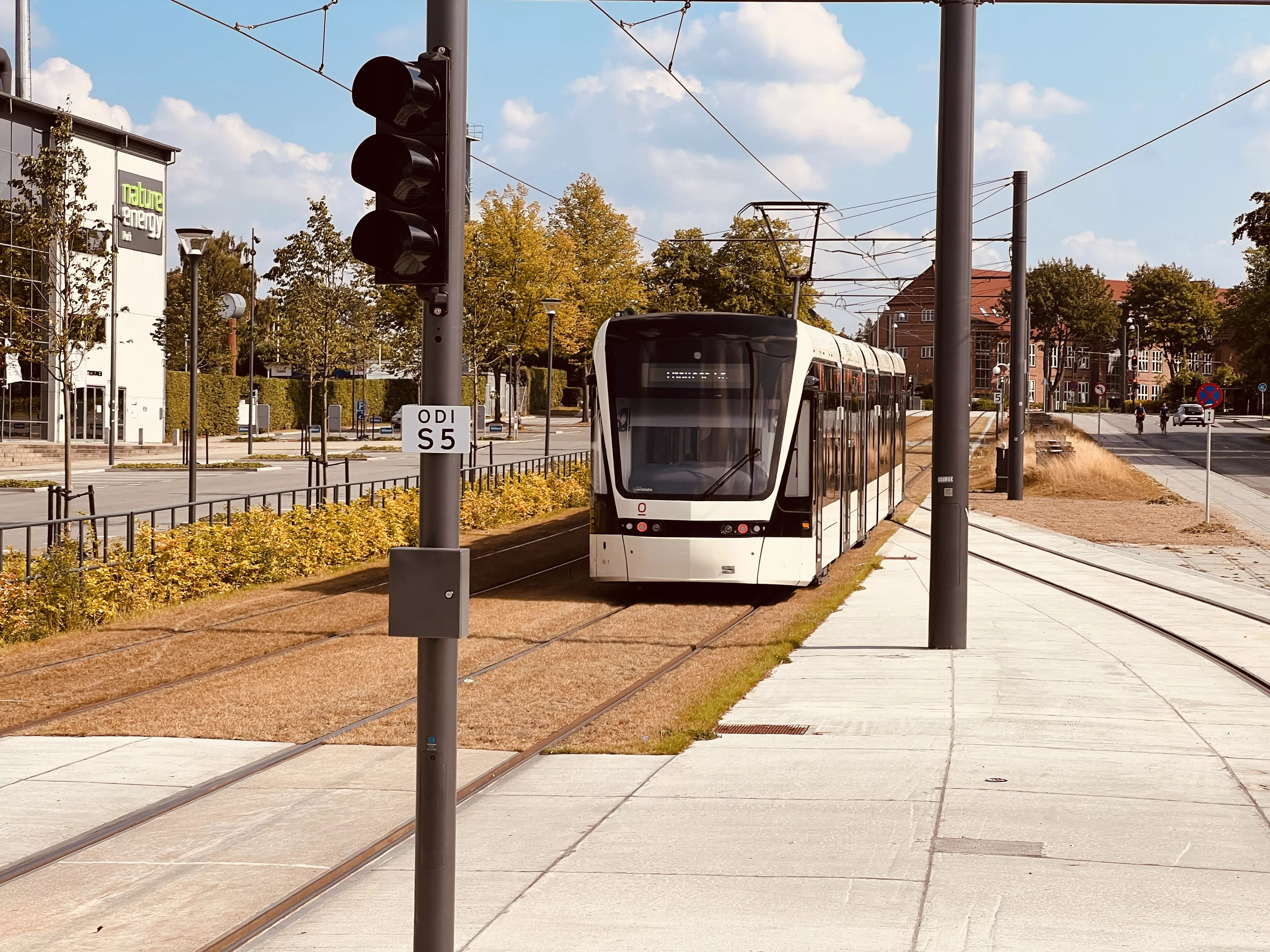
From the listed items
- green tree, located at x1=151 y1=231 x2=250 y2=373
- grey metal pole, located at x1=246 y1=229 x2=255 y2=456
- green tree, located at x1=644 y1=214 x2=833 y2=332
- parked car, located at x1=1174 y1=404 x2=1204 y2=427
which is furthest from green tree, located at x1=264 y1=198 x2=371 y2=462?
parked car, located at x1=1174 y1=404 x2=1204 y2=427

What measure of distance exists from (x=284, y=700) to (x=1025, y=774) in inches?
204

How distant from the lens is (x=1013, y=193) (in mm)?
32938

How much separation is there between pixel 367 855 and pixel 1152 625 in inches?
Result: 401

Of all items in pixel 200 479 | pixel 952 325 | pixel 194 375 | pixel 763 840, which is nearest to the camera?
pixel 763 840

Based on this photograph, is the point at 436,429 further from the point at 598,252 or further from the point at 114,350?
the point at 598,252

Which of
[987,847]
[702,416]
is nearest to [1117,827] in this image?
[987,847]

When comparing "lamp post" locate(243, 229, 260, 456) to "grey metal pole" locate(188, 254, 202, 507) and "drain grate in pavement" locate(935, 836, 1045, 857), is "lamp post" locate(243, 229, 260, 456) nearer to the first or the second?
"grey metal pole" locate(188, 254, 202, 507)

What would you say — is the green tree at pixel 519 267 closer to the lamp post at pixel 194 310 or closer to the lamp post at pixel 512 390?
the lamp post at pixel 512 390

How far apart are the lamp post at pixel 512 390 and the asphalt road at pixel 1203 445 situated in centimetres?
2530

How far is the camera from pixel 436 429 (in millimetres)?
4805

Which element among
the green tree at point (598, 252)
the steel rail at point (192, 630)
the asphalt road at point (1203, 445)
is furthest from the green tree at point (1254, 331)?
the steel rail at point (192, 630)

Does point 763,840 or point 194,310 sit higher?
point 194,310

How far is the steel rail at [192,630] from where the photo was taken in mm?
12344

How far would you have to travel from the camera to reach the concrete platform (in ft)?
18.0
